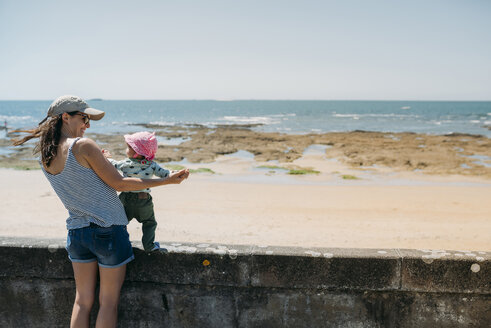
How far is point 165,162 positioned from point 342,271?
17635mm

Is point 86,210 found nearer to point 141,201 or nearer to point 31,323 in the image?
point 141,201

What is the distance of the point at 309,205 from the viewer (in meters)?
11.2

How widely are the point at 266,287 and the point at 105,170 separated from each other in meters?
1.31

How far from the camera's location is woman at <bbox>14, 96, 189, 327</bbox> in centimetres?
215

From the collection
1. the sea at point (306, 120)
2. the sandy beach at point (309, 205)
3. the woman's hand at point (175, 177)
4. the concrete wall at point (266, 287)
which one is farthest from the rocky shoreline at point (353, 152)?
the woman's hand at point (175, 177)

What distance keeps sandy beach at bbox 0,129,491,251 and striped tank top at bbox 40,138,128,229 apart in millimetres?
5804

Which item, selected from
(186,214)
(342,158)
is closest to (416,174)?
(342,158)

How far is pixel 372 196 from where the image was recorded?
40.7 feet

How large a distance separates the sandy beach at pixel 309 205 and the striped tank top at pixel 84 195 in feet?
19.0

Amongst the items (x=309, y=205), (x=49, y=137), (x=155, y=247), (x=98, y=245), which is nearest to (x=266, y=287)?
(x=155, y=247)

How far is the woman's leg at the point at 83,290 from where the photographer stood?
7.63ft

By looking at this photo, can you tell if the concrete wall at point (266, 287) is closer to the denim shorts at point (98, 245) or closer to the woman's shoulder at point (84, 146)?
the denim shorts at point (98, 245)

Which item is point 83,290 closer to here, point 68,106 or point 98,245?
point 98,245

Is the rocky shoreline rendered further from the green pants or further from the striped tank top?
the striped tank top
